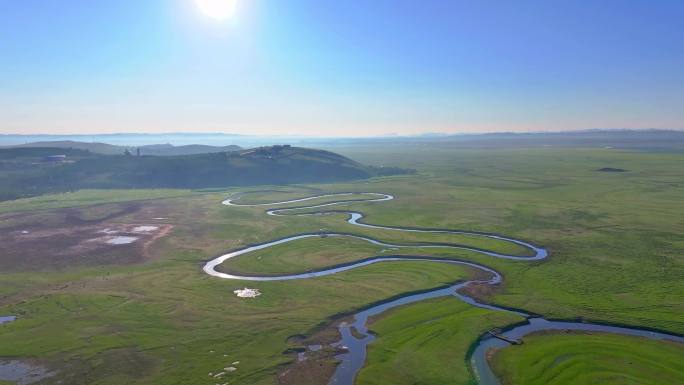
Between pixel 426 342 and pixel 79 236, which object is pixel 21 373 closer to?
pixel 426 342

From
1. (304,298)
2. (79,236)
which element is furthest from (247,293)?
(79,236)

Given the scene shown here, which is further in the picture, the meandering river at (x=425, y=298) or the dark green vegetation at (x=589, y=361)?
the meandering river at (x=425, y=298)

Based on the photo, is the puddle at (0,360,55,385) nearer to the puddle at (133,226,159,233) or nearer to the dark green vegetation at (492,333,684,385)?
the dark green vegetation at (492,333,684,385)

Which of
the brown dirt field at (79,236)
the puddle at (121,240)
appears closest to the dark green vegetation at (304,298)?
the brown dirt field at (79,236)

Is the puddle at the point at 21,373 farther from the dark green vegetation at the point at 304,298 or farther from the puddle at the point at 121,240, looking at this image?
the puddle at the point at 121,240

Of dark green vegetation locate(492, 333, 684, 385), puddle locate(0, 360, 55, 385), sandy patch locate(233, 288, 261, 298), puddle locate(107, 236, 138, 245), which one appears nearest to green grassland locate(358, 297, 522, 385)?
dark green vegetation locate(492, 333, 684, 385)

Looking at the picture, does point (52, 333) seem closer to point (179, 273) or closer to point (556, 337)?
point (179, 273)
